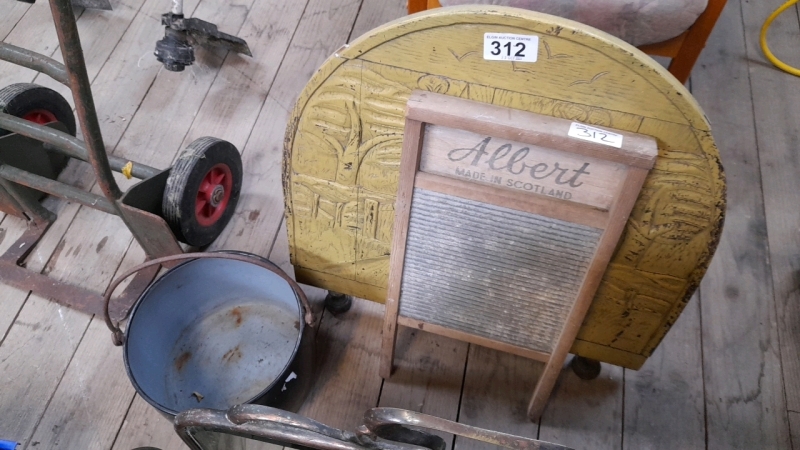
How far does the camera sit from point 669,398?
1527 millimetres

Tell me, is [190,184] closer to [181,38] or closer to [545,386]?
[181,38]

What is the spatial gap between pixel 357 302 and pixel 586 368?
0.62 m

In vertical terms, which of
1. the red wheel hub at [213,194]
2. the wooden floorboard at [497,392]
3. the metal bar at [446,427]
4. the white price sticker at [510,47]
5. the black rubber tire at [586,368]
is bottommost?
the wooden floorboard at [497,392]

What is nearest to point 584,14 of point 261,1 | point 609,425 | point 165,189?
point 609,425

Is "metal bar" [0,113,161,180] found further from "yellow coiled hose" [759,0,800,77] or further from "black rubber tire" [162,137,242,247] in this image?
"yellow coiled hose" [759,0,800,77]

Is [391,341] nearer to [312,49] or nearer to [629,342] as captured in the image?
[629,342]

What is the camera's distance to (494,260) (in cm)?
119

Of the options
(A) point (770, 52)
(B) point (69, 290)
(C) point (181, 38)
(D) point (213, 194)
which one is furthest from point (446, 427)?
(A) point (770, 52)

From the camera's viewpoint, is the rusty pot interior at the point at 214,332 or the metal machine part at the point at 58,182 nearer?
the metal machine part at the point at 58,182

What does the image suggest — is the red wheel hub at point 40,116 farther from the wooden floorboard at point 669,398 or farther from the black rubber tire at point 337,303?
the wooden floorboard at point 669,398

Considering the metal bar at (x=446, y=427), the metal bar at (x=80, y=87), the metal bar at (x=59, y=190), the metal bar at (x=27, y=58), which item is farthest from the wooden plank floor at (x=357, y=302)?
the metal bar at (x=446, y=427)

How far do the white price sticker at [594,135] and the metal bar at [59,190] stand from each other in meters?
1.09

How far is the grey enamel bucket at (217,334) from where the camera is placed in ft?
4.43

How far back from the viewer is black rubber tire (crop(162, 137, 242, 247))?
1.51 meters
